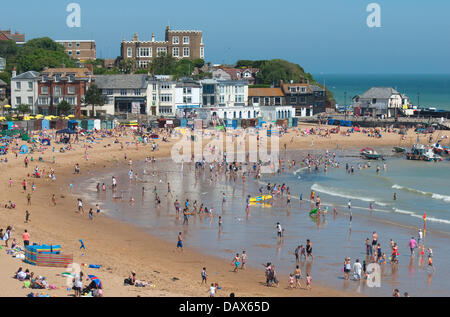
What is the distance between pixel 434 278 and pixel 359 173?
3061 cm

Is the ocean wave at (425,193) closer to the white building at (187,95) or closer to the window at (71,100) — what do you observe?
the white building at (187,95)

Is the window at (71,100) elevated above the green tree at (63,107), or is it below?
above

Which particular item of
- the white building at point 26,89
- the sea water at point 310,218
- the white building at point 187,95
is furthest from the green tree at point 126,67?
the sea water at point 310,218

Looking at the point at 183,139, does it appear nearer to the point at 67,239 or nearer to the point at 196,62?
the point at 67,239

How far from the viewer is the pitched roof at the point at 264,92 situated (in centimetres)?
9700

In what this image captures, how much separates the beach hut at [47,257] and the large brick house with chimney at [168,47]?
98800 mm

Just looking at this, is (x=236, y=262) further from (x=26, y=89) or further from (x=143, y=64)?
(x=143, y=64)

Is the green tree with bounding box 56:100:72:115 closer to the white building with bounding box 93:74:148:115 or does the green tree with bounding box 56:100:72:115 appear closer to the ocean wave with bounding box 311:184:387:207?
the white building with bounding box 93:74:148:115

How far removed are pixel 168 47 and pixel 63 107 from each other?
162 feet

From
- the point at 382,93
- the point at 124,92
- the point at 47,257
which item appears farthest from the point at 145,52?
the point at 47,257

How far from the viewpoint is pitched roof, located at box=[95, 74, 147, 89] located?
87.3 metres

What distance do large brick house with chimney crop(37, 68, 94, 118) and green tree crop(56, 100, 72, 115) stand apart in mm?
1702

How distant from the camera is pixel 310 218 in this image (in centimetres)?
4141

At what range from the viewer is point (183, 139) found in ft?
247
